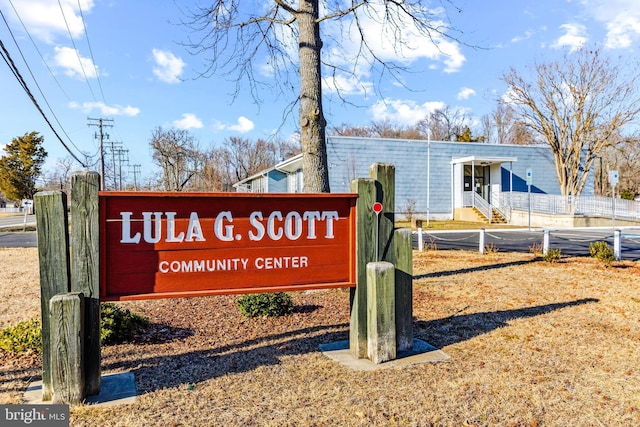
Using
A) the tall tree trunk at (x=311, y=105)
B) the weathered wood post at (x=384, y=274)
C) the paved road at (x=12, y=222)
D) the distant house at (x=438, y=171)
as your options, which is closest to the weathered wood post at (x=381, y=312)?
the weathered wood post at (x=384, y=274)

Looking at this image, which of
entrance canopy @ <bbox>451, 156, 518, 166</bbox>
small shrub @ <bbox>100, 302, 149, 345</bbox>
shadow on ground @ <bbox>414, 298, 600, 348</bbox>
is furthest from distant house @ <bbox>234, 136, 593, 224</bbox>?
small shrub @ <bbox>100, 302, 149, 345</bbox>

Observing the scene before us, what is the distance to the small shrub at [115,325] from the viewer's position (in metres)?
4.35

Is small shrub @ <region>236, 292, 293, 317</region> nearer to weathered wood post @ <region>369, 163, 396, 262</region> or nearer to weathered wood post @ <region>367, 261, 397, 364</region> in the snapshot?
weathered wood post @ <region>367, 261, 397, 364</region>

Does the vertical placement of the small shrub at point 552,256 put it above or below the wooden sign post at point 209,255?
below

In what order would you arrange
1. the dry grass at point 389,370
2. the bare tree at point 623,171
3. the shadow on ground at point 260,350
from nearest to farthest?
the dry grass at point 389,370 < the shadow on ground at point 260,350 < the bare tree at point 623,171

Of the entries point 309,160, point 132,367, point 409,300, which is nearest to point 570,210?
point 309,160

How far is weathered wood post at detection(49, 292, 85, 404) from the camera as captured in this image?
3.02 m

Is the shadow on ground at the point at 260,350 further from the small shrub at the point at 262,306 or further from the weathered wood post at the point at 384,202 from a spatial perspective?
the weathered wood post at the point at 384,202

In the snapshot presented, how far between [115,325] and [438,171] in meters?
25.5

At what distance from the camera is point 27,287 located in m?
7.57

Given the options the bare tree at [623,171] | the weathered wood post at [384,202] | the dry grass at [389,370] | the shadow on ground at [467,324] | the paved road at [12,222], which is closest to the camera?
the dry grass at [389,370]

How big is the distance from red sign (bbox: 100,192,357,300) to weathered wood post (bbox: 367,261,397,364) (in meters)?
0.25

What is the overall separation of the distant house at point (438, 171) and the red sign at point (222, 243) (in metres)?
20.7

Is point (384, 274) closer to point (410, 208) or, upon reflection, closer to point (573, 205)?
point (410, 208)
